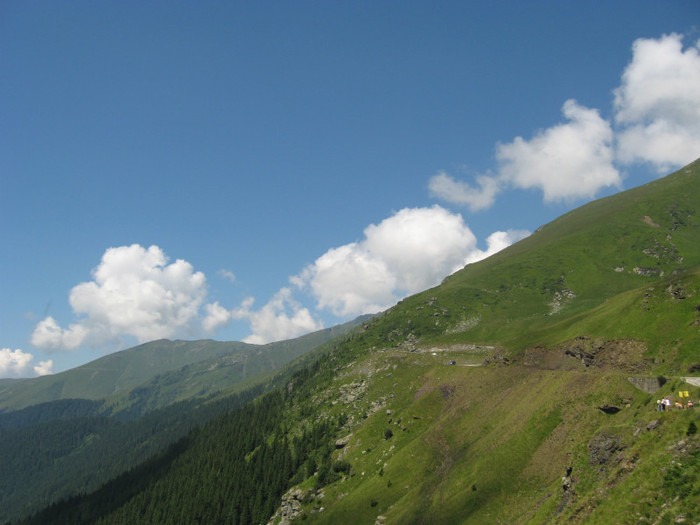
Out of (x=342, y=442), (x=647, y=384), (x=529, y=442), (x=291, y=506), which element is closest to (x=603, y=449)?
(x=647, y=384)

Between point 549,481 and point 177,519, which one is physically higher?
point 549,481

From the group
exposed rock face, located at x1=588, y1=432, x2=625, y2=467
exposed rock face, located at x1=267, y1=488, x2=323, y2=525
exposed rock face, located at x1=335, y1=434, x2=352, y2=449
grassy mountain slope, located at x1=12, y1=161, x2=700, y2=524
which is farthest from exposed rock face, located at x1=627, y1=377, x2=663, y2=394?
exposed rock face, located at x1=335, y1=434, x2=352, y2=449

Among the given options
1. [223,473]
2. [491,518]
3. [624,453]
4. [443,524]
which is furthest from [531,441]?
[223,473]

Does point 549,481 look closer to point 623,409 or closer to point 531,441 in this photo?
point 531,441

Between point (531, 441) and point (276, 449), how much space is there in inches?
4855

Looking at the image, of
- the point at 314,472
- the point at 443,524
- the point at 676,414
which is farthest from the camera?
the point at 314,472

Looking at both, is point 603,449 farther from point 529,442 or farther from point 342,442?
point 342,442

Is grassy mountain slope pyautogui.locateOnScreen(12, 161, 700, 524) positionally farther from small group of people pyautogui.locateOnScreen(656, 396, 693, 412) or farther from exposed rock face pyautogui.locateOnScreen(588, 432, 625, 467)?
small group of people pyautogui.locateOnScreen(656, 396, 693, 412)

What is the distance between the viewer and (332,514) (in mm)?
92125

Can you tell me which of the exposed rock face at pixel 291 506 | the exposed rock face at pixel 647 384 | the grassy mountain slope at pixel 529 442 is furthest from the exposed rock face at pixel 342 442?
the exposed rock face at pixel 647 384

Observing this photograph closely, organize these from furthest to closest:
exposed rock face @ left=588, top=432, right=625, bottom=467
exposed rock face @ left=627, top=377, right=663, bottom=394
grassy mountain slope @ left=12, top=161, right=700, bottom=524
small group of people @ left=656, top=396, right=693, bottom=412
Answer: exposed rock face @ left=627, top=377, right=663, bottom=394 → exposed rock face @ left=588, top=432, right=625, bottom=467 → small group of people @ left=656, top=396, right=693, bottom=412 → grassy mountain slope @ left=12, top=161, right=700, bottom=524

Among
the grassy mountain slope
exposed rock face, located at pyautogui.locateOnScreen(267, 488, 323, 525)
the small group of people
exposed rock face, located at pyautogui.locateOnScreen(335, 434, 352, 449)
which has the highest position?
the small group of people

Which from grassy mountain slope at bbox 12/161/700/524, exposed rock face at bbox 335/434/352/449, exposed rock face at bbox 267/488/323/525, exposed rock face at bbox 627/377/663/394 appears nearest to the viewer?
grassy mountain slope at bbox 12/161/700/524

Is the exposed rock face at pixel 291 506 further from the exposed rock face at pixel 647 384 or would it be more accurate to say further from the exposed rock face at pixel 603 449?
the exposed rock face at pixel 647 384
